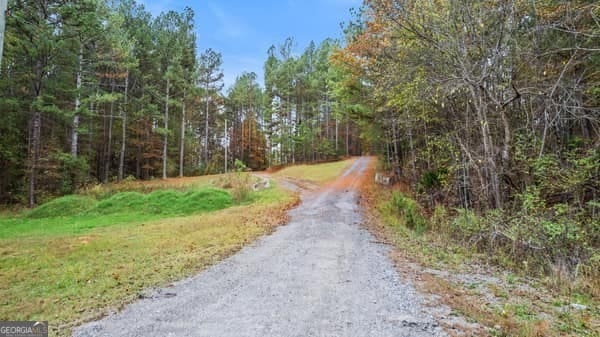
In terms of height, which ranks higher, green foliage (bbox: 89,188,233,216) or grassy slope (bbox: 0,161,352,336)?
green foliage (bbox: 89,188,233,216)

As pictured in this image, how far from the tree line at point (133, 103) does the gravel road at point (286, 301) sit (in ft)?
39.2

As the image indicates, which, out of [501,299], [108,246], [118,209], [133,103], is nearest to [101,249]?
[108,246]

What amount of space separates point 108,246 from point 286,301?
4645 mm

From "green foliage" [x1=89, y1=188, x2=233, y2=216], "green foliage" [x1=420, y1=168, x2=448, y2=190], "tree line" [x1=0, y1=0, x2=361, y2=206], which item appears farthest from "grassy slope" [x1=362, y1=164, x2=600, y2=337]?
"tree line" [x1=0, y1=0, x2=361, y2=206]

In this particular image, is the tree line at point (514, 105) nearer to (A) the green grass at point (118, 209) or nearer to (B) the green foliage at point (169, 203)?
(B) the green foliage at point (169, 203)

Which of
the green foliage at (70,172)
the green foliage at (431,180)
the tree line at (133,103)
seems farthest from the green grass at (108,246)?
the tree line at (133,103)

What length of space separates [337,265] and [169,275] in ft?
8.04

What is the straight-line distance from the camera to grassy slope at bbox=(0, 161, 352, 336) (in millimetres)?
3584

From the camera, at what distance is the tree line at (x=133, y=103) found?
1405 centimetres

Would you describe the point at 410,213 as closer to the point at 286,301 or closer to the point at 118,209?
the point at 286,301

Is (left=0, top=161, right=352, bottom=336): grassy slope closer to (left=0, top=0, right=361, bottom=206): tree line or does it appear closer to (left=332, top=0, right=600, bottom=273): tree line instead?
(left=332, top=0, right=600, bottom=273): tree line

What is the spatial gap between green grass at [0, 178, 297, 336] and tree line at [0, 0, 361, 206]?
554cm

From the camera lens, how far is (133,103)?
21.7 m

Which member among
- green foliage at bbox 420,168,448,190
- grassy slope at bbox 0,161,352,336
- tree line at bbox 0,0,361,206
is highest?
tree line at bbox 0,0,361,206
